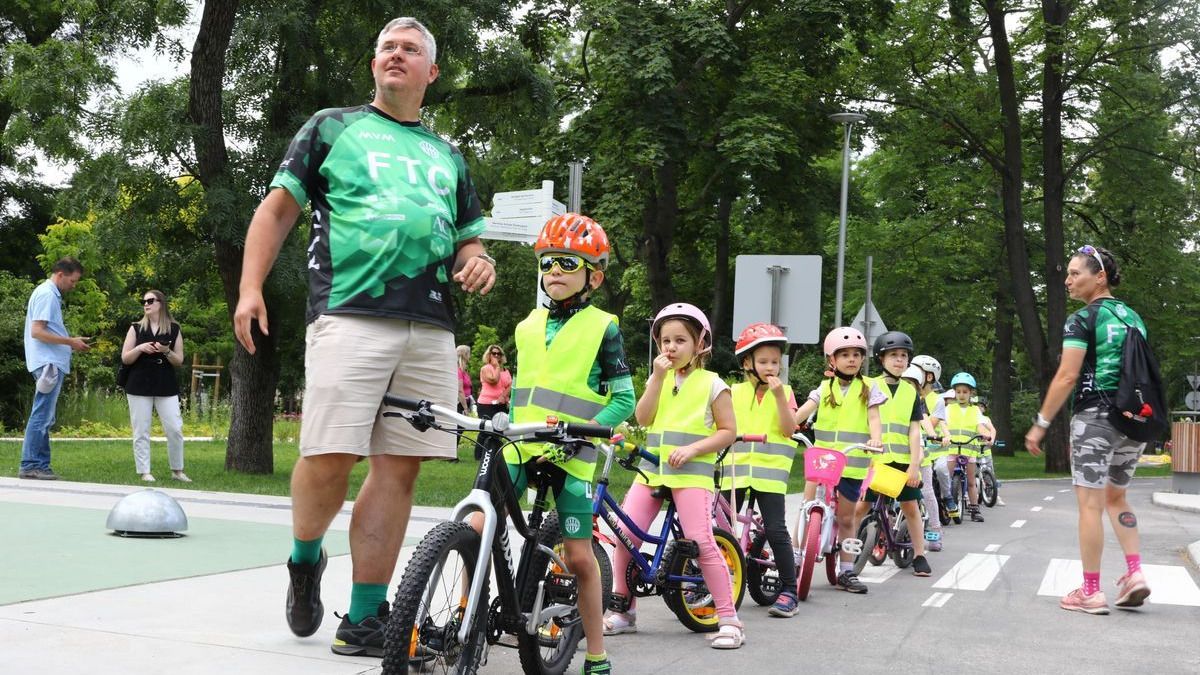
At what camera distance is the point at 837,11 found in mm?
25438

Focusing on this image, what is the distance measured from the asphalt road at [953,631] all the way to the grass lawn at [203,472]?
4706 millimetres

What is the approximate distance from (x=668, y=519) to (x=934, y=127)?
89.5ft

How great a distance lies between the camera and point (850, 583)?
8531 mm

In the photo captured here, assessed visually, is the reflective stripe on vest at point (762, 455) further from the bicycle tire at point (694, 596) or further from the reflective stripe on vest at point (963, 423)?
the reflective stripe on vest at point (963, 423)

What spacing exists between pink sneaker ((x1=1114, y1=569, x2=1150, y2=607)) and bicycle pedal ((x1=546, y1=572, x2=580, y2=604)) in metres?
4.56

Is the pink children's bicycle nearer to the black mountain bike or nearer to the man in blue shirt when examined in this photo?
the black mountain bike

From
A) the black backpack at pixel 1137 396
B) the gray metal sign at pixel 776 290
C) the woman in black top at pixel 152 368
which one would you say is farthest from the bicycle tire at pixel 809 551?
the gray metal sign at pixel 776 290

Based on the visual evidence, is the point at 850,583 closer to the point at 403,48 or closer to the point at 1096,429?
the point at 1096,429

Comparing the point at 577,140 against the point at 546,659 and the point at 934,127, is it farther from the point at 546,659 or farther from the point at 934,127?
the point at 546,659

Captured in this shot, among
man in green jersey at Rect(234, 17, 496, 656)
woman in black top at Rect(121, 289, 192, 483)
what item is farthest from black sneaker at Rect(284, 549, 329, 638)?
woman in black top at Rect(121, 289, 192, 483)

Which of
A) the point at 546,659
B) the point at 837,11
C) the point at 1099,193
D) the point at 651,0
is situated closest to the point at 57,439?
the point at 651,0

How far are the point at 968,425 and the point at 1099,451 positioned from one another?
8486 millimetres

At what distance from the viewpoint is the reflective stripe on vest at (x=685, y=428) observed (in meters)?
6.42

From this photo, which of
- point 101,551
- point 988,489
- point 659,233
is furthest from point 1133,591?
point 659,233
